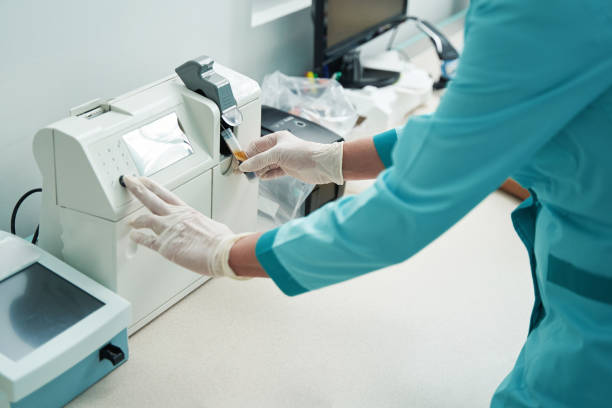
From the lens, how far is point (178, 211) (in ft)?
3.23

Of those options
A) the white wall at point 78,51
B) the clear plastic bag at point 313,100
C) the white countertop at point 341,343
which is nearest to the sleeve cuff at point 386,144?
the white countertop at point 341,343

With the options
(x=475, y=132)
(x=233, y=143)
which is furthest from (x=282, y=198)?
(x=475, y=132)

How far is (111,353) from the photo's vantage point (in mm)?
1097

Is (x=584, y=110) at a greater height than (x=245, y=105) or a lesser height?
greater

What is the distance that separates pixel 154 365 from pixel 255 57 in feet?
3.21

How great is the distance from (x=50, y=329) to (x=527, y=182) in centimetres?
77

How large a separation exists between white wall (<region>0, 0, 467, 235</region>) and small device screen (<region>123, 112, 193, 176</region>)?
0.96ft

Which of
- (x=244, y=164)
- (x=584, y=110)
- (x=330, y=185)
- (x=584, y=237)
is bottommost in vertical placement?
(x=330, y=185)

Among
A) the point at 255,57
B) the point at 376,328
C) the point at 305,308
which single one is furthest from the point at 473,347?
the point at 255,57

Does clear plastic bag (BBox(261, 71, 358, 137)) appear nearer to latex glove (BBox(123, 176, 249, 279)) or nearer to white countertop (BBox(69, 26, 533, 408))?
white countertop (BBox(69, 26, 533, 408))

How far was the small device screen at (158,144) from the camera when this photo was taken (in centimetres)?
108

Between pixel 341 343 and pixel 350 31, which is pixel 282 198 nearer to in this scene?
pixel 341 343

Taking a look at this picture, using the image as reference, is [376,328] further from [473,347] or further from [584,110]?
[584,110]

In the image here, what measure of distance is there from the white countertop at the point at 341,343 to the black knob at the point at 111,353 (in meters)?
0.06
